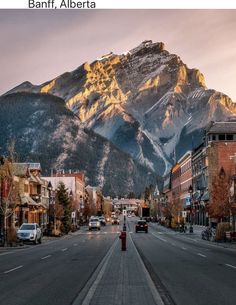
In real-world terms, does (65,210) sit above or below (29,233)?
above

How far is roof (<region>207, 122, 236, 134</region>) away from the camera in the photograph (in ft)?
353

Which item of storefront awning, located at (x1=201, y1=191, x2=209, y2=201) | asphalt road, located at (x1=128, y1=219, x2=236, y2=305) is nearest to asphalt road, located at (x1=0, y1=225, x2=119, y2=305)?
asphalt road, located at (x1=128, y1=219, x2=236, y2=305)

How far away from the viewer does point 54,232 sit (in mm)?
79938

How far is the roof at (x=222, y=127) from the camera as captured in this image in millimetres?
107625

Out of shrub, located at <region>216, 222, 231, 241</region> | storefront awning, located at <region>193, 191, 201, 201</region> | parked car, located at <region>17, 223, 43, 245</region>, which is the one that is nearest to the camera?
parked car, located at <region>17, 223, 43, 245</region>

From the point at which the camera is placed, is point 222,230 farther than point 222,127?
No

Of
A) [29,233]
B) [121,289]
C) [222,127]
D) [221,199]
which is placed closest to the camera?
[121,289]

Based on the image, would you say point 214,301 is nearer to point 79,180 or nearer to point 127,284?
point 127,284

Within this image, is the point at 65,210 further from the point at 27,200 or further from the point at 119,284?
the point at 119,284

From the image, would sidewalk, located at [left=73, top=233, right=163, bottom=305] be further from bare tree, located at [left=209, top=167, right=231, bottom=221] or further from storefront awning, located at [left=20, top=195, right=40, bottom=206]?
storefront awning, located at [left=20, top=195, right=40, bottom=206]

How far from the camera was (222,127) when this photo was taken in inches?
4296

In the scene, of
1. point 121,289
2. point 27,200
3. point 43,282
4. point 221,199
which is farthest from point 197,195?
point 121,289

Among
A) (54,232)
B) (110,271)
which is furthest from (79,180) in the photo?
(110,271)

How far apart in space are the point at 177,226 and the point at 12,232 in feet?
169
